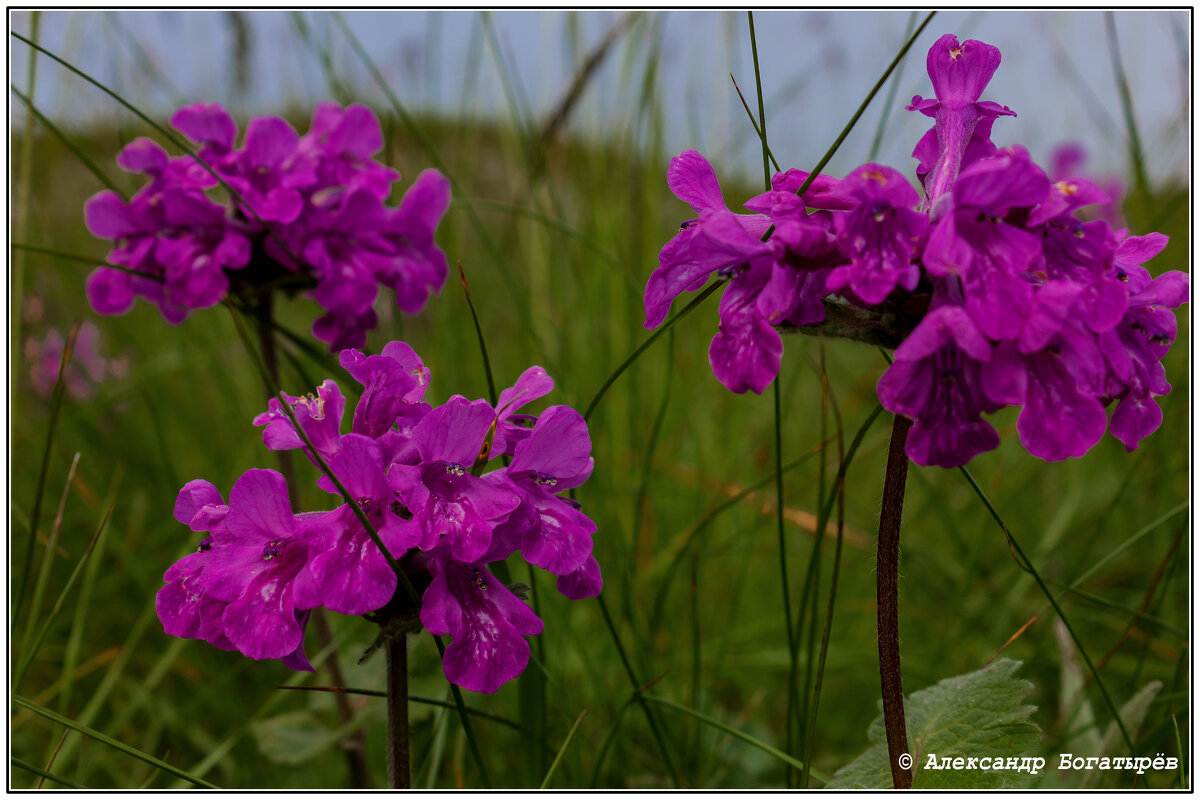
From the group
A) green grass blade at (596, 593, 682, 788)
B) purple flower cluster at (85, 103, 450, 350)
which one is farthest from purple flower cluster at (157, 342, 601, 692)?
purple flower cluster at (85, 103, 450, 350)

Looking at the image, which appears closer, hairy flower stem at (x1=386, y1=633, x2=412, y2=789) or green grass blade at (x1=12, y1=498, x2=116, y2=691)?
hairy flower stem at (x1=386, y1=633, x2=412, y2=789)

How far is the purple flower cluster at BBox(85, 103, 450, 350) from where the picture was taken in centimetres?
145

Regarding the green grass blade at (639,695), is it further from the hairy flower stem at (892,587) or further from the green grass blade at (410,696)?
the hairy flower stem at (892,587)

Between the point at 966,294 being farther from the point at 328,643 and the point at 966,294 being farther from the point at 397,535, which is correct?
the point at 328,643

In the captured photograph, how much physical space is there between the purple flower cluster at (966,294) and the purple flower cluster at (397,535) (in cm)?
22

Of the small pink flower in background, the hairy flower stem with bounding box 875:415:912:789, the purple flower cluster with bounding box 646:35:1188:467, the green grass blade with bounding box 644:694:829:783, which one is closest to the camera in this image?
the purple flower cluster with bounding box 646:35:1188:467

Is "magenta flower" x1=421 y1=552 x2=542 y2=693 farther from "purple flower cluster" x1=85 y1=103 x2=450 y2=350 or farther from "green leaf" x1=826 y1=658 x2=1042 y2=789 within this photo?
"purple flower cluster" x1=85 y1=103 x2=450 y2=350

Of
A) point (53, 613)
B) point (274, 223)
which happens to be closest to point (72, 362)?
point (274, 223)

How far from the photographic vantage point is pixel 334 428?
3.07 ft

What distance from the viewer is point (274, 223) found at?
1481 millimetres

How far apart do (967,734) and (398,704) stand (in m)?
0.60

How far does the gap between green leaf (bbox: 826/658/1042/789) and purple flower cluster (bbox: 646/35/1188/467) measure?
1.01 feet

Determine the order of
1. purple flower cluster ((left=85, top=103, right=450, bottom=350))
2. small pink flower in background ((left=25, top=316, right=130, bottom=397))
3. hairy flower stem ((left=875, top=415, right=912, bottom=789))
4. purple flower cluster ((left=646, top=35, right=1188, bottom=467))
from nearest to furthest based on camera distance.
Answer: purple flower cluster ((left=646, top=35, right=1188, bottom=467)) < hairy flower stem ((left=875, top=415, right=912, bottom=789)) < purple flower cluster ((left=85, top=103, right=450, bottom=350)) < small pink flower in background ((left=25, top=316, right=130, bottom=397))

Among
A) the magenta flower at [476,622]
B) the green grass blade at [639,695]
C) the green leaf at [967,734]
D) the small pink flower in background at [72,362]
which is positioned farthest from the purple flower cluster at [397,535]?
the small pink flower in background at [72,362]
